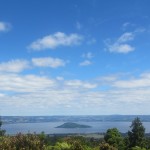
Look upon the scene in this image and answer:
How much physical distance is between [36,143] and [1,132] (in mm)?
87386

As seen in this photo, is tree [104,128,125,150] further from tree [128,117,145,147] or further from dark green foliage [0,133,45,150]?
dark green foliage [0,133,45,150]

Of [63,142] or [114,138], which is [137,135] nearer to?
[114,138]

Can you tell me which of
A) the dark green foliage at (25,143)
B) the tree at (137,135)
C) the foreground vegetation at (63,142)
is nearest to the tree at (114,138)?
the foreground vegetation at (63,142)

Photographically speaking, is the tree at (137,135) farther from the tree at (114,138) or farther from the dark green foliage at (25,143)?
the dark green foliage at (25,143)

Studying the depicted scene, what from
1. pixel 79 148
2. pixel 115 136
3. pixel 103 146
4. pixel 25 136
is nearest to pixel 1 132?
pixel 115 136

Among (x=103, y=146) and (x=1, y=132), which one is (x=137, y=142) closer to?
(x=103, y=146)

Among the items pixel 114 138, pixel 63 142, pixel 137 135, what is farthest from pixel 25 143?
pixel 137 135

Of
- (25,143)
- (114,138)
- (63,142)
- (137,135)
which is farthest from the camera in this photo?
(137,135)

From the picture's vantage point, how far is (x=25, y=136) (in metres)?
40.6

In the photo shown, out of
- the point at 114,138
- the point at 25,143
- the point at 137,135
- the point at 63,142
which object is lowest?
the point at 114,138

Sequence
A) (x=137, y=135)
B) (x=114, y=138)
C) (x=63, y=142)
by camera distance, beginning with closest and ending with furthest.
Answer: (x=63, y=142) < (x=114, y=138) < (x=137, y=135)

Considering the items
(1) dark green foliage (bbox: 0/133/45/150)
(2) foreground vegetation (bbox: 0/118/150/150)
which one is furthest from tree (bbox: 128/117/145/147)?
(1) dark green foliage (bbox: 0/133/45/150)

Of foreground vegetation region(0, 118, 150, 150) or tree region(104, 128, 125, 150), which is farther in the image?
tree region(104, 128, 125, 150)

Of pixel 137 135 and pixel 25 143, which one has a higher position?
pixel 25 143
